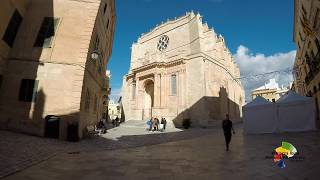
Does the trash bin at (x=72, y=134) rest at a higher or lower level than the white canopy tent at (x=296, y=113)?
lower

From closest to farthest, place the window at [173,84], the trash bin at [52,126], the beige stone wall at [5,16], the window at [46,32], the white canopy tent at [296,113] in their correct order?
the beige stone wall at [5,16]
the trash bin at [52,126]
the window at [46,32]
the white canopy tent at [296,113]
the window at [173,84]

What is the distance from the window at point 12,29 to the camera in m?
11.4

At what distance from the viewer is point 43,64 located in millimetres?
11992

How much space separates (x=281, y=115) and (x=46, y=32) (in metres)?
15.3

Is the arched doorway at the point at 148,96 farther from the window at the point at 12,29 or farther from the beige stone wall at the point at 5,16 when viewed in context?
the beige stone wall at the point at 5,16

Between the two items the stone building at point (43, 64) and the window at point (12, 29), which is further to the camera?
the window at point (12, 29)

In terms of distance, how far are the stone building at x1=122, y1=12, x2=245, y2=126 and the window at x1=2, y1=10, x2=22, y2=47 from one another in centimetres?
2026

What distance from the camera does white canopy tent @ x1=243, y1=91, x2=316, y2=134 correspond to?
14.3m

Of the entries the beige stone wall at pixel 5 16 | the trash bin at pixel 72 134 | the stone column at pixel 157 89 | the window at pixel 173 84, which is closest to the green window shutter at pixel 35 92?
the beige stone wall at pixel 5 16

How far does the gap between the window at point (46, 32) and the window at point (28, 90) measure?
7.03 feet

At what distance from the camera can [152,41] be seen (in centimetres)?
4112

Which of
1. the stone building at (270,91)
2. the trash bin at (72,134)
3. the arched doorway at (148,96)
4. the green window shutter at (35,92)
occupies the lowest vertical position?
the trash bin at (72,134)

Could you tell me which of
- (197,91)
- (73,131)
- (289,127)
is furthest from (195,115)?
(73,131)

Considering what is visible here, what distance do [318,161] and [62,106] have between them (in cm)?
1100
